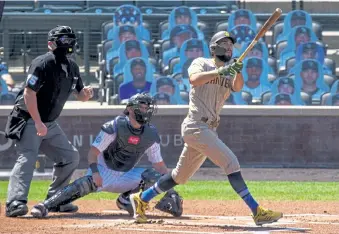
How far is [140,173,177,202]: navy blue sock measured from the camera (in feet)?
27.0

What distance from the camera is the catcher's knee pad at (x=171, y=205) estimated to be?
8.77 m

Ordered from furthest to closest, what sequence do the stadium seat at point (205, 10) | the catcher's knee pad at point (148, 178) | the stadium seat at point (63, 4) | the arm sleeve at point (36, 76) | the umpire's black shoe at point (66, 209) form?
the stadium seat at point (63, 4) → the stadium seat at point (205, 10) → the umpire's black shoe at point (66, 209) → the catcher's knee pad at point (148, 178) → the arm sleeve at point (36, 76)

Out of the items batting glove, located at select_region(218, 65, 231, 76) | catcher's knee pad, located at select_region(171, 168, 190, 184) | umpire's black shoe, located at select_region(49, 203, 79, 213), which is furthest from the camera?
umpire's black shoe, located at select_region(49, 203, 79, 213)

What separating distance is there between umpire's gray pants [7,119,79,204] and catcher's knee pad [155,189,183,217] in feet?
3.20

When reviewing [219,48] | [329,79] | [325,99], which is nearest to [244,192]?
[219,48]

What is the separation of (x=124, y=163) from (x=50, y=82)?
1.02 m

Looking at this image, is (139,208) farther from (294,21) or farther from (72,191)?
(294,21)

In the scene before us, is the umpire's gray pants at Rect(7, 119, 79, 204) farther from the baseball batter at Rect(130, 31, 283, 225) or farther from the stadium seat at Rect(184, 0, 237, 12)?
the stadium seat at Rect(184, 0, 237, 12)

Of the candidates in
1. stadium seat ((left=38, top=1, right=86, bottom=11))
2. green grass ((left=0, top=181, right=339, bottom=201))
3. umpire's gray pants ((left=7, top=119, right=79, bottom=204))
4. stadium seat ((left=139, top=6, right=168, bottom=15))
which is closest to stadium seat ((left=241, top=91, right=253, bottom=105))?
green grass ((left=0, top=181, right=339, bottom=201))

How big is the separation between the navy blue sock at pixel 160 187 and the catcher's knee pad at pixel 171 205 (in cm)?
45

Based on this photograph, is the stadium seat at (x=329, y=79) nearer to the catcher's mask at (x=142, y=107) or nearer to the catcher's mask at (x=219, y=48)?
the catcher's mask at (x=142, y=107)

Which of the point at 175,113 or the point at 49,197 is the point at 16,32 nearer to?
the point at 175,113

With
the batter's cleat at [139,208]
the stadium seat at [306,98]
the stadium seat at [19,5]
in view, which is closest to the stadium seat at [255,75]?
the stadium seat at [306,98]

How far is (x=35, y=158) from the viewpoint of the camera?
888 centimetres
